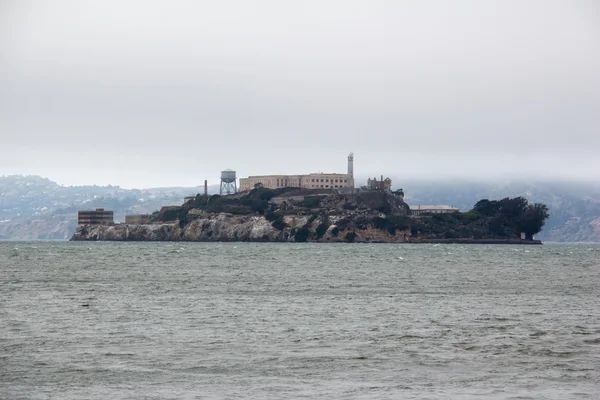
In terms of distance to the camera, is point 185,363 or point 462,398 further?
point 185,363

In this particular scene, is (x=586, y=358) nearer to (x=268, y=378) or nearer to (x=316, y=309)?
(x=268, y=378)

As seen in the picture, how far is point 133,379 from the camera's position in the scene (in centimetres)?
3397

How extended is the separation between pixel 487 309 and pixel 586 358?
20.2 meters

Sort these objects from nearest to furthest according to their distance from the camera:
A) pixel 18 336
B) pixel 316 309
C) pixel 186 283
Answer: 1. pixel 18 336
2. pixel 316 309
3. pixel 186 283

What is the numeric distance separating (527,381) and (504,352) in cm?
640

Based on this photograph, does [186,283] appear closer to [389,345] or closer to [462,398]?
[389,345]

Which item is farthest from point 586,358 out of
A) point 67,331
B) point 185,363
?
point 67,331

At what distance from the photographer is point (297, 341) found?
1708 inches

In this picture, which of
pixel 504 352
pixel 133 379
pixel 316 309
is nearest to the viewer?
pixel 133 379

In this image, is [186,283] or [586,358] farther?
[186,283]

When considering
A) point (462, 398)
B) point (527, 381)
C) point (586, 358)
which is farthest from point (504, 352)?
point (462, 398)

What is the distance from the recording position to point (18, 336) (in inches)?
1745

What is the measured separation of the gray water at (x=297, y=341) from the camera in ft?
108

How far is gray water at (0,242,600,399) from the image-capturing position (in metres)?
33.0
